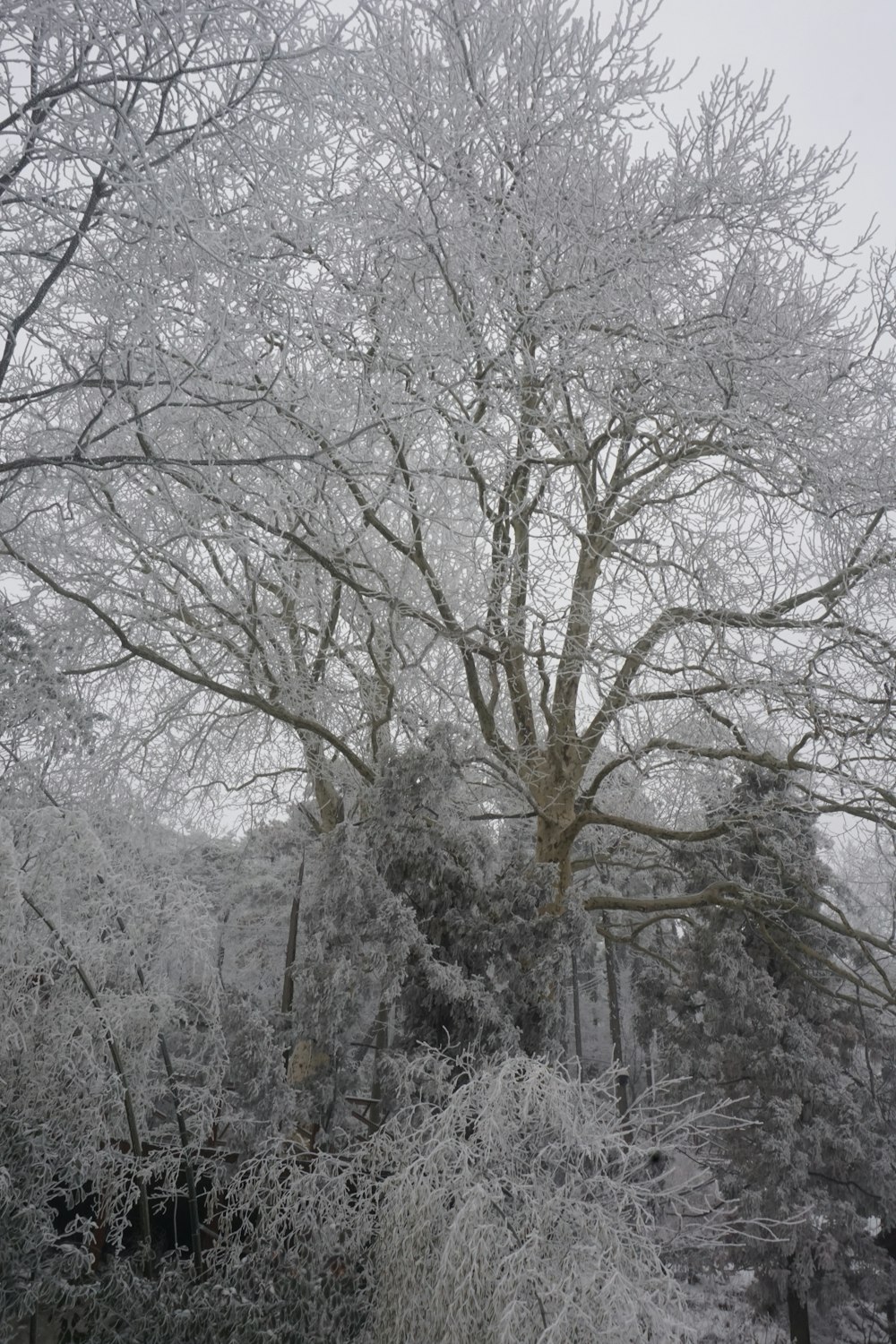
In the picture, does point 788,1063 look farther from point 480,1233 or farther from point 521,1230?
point 480,1233

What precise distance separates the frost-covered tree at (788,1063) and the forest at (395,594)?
292mm

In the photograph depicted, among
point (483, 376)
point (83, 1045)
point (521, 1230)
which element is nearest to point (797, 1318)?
point (521, 1230)

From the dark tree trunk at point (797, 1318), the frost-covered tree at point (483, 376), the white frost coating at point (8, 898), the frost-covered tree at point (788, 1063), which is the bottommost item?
the dark tree trunk at point (797, 1318)

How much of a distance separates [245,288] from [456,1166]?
384cm

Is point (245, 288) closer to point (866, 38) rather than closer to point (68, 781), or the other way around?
point (68, 781)

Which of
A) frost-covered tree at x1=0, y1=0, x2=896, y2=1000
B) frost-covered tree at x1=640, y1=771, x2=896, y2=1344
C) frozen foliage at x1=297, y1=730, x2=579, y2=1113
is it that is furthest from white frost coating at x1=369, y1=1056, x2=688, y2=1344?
frost-covered tree at x1=640, y1=771, x2=896, y2=1344

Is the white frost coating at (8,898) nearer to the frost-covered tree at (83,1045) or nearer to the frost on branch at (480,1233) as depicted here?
the frost-covered tree at (83,1045)

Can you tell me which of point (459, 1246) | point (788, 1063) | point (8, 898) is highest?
point (8, 898)

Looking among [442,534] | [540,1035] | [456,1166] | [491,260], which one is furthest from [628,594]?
[456,1166]

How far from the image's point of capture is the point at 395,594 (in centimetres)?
762

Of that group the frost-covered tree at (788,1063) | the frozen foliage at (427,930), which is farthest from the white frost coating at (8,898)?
the frost-covered tree at (788,1063)

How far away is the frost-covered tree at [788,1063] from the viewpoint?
10891 millimetres

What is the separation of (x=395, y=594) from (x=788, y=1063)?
7.34m

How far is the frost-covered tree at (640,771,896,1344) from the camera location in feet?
35.7
